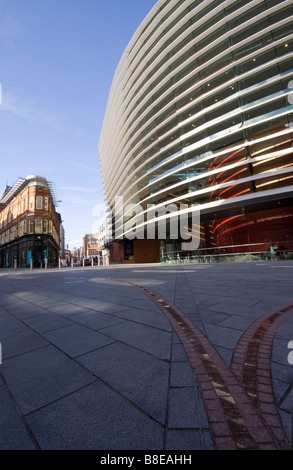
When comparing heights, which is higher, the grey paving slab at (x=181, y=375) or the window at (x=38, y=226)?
the window at (x=38, y=226)

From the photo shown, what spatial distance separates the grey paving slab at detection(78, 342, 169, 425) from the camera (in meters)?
1.73

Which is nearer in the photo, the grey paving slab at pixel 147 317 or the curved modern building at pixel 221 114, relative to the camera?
the grey paving slab at pixel 147 317

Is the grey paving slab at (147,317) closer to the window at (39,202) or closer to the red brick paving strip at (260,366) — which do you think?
the red brick paving strip at (260,366)

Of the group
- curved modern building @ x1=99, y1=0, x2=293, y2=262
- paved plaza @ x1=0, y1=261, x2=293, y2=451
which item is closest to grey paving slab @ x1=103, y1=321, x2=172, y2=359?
paved plaza @ x1=0, y1=261, x2=293, y2=451

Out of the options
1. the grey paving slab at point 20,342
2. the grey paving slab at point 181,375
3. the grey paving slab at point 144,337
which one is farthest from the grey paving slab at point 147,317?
the grey paving slab at point 20,342

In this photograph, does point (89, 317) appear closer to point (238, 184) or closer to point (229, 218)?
point (238, 184)

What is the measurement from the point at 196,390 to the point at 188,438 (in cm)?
55

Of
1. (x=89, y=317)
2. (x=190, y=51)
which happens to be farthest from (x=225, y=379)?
(x=190, y=51)

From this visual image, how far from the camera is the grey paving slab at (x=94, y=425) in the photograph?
4.41 ft

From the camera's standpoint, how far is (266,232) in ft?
76.8

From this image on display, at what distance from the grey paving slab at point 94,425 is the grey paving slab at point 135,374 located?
0.39ft

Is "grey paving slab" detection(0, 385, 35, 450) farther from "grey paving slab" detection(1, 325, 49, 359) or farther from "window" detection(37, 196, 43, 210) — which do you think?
"window" detection(37, 196, 43, 210)

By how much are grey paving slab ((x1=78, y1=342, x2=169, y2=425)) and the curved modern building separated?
2105 centimetres
